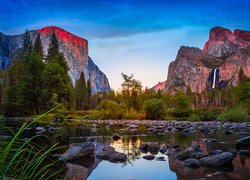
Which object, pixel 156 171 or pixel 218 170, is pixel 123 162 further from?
pixel 218 170

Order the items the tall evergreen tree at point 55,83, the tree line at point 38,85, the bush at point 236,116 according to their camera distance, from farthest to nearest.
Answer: the tree line at point 38,85, the tall evergreen tree at point 55,83, the bush at point 236,116

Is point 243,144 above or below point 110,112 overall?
below

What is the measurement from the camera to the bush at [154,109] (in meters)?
39.8

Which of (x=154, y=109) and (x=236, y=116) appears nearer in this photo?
(x=236, y=116)

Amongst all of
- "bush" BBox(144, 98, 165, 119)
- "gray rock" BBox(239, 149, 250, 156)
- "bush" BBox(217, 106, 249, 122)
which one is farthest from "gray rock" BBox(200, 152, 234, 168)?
"bush" BBox(144, 98, 165, 119)

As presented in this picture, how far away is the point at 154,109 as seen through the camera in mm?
39781

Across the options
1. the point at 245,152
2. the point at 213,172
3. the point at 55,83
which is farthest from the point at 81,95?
the point at 213,172

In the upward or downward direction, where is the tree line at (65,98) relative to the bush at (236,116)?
upward

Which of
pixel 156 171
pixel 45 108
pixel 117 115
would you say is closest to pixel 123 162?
pixel 156 171

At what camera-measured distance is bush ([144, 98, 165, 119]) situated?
39750 mm

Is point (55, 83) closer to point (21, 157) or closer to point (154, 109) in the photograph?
point (154, 109)

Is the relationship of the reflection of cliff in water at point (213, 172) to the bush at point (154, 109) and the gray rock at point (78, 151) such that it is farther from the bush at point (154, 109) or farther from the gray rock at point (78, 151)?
the bush at point (154, 109)

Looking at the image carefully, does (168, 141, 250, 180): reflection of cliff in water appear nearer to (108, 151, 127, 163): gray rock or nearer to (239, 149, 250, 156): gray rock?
(239, 149, 250, 156): gray rock

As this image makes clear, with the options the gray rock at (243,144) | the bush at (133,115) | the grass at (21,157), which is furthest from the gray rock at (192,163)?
the bush at (133,115)
